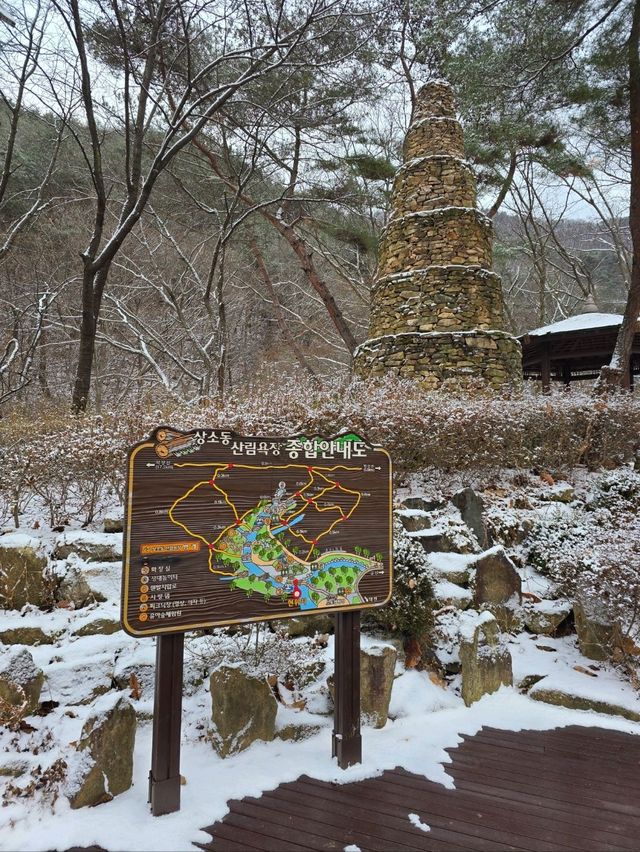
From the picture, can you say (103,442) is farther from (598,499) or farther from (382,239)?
(382,239)

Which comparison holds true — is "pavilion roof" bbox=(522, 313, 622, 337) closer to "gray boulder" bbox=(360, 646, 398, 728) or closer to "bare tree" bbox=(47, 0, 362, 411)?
"bare tree" bbox=(47, 0, 362, 411)

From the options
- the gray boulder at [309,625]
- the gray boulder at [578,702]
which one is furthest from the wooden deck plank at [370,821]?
the gray boulder at [578,702]

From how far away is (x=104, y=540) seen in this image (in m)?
3.95

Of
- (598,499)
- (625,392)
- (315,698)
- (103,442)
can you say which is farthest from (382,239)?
(315,698)

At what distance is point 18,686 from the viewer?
2604 mm

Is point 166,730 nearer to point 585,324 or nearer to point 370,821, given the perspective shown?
point 370,821

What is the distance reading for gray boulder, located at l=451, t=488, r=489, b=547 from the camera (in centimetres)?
496

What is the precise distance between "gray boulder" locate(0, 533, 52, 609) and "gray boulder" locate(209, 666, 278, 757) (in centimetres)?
161

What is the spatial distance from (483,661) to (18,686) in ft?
9.52

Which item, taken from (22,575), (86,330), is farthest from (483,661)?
(86,330)

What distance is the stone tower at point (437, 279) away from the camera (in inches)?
360

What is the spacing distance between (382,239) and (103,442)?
27.1ft

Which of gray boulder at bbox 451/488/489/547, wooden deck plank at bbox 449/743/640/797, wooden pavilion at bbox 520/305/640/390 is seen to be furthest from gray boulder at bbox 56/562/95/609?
wooden pavilion at bbox 520/305/640/390

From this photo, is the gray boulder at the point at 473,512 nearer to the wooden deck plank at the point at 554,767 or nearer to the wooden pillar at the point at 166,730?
the wooden deck plank at the point at 554,767
